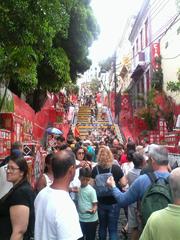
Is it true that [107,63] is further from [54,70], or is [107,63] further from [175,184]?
[175,184]

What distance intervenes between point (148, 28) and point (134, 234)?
27.6 m

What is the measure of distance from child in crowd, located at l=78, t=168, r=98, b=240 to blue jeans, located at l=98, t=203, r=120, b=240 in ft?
1.58

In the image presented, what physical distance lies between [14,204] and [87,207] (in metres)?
2.89

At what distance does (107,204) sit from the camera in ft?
25.0

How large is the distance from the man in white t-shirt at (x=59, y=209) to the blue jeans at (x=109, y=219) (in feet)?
11.8

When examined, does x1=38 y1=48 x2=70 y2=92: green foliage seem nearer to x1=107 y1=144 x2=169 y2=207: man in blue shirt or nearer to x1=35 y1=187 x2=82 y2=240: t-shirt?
x1=107 y1=144 x2=169 y2=207: man in blue shirt

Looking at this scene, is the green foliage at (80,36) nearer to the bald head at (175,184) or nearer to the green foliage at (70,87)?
the green foliage at (70,87)

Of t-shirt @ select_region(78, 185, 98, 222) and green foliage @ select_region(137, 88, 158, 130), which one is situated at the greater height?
green foliage @ select_region(137, 88, 158, 130)

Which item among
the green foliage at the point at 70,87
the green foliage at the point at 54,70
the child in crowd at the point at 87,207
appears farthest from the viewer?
the green foliage at the point at 70,87

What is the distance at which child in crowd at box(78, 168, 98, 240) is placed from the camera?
23.4 feet

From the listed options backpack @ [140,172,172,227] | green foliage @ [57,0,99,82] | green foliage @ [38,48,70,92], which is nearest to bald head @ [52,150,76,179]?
backpack @ [140,172,172,227]

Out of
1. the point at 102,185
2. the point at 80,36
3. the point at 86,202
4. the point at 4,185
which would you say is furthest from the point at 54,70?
the point at 4,185

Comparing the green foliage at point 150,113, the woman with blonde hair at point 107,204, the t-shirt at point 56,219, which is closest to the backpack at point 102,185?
the woman with blonde hair at point 107,204

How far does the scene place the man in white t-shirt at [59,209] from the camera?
12.4ft
